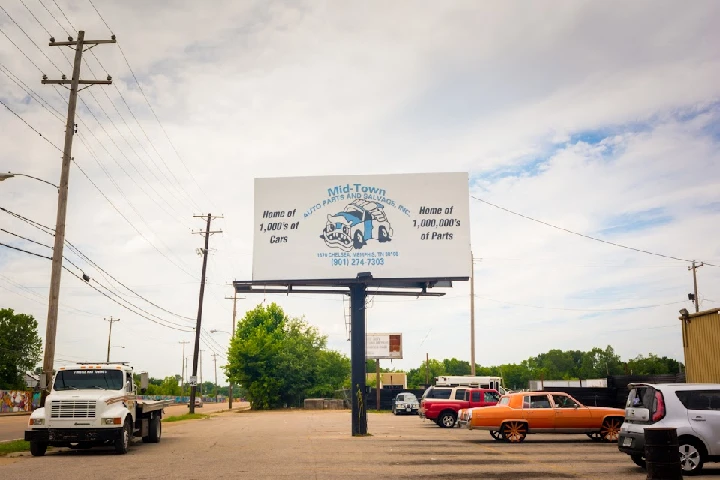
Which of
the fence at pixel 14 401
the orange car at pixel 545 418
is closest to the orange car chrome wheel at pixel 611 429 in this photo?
the orange car at pixel 545 418

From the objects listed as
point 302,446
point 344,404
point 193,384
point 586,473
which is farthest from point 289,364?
point 586,473

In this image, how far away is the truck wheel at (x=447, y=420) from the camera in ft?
105

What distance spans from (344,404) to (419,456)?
58.1 metres

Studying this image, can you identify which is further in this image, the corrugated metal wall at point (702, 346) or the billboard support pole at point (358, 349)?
the billboard support pole at point (358, 349)

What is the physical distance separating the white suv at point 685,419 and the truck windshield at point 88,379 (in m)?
14.1

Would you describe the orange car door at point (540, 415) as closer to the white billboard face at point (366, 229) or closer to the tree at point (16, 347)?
the white billboard face at point (366, 229)

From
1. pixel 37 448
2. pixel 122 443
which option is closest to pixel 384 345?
pixel 122 443

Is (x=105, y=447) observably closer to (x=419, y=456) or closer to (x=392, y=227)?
(x=419, y=456)

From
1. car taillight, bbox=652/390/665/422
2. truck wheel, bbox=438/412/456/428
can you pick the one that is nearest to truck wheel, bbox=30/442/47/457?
car taillight, bbox=652/390/665/422

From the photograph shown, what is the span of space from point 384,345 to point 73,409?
172 ft

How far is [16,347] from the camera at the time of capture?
10156cm

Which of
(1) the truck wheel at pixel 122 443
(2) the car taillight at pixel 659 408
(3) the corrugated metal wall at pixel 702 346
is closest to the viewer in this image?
(2) the car taillight at pixel 659 408

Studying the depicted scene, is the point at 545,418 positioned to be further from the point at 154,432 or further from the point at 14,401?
the point at 14,401

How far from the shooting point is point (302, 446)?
807 inches
